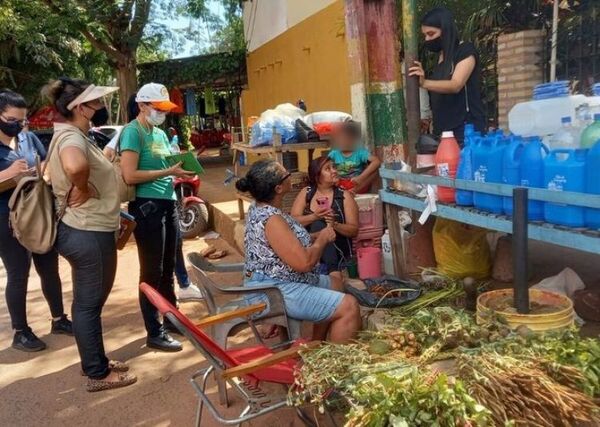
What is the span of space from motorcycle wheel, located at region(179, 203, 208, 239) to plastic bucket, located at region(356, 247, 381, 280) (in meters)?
4.57

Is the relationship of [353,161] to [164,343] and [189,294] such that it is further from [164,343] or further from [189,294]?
[164,343]

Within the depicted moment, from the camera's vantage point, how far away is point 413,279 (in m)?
3.92

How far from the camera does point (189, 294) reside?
5.45 meters

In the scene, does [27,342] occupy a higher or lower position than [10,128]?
lower

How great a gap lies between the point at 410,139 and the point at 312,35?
6622 mm

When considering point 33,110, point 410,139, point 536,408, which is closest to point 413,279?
point 410,139

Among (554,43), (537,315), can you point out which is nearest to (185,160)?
(537,315)

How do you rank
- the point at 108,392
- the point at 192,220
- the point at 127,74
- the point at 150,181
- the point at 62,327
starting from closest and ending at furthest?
1. the point at 108,392
2. the point at 150,181
3. the point at 62,327
4. the point at 192,220
5. the point at 127,74

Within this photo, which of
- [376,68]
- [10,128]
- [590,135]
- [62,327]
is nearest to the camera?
[590,135]

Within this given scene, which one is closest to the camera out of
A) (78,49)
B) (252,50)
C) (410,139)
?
(410,139)

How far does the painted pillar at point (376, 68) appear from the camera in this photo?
4328mm

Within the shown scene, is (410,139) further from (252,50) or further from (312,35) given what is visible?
(252,50)

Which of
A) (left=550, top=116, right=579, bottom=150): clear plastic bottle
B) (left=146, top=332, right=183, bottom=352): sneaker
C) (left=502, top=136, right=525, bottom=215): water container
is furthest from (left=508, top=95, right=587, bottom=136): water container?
(left=146, top=332, right=183, bottom=352): sneaker

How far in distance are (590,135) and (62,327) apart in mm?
4079
